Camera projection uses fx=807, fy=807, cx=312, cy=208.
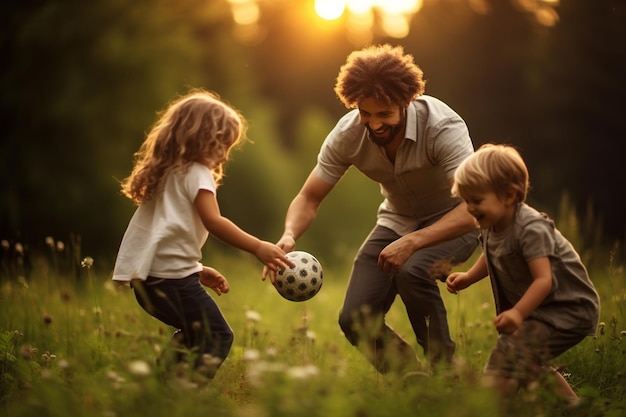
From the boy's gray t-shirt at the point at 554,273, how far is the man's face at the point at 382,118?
1.13 m

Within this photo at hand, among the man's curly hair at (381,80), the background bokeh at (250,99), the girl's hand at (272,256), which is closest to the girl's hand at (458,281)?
the girl's hand at (272,256)

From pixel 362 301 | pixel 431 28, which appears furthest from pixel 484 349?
pixel 431 28

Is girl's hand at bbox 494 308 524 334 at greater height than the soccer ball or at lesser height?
greater

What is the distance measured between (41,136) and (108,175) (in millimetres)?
1219

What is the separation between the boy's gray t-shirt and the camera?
163 inches

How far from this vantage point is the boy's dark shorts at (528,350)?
3922mm

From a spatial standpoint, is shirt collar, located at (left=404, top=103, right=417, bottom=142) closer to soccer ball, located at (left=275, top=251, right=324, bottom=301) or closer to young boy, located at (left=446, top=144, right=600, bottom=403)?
young boy, located at (left=446, top=144, right=600, bottom=403)

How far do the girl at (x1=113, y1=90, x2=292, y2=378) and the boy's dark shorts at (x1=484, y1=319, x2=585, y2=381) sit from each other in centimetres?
138

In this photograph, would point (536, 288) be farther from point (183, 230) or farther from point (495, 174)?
point (183, 230)

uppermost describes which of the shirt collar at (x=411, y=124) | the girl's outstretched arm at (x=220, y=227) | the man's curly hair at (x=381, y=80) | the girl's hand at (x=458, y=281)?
the man's curly hair at (x=381, y=80)

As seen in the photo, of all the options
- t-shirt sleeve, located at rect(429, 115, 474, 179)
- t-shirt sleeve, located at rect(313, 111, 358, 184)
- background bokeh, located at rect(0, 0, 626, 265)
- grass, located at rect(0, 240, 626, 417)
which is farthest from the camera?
background bokeh, located at rect(0, 0, 626, 265)

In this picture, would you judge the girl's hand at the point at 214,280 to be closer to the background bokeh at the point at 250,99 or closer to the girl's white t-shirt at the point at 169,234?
the girl's white t-shirt at the point at 169,234

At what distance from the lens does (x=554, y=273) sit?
4.16 m

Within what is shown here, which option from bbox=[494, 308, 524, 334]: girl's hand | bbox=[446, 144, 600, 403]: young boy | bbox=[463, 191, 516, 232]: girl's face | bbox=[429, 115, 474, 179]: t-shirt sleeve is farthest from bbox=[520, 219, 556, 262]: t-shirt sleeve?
bbox=[429, 115, 474, 179]: t-shirt sleeve
